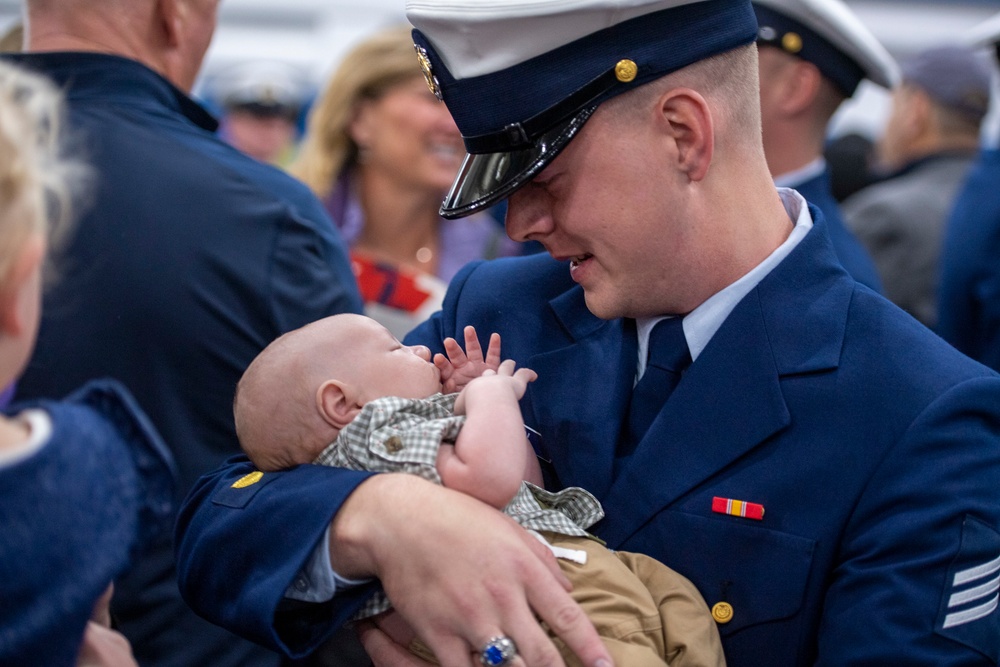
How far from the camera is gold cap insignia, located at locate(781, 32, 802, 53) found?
341 centimetres

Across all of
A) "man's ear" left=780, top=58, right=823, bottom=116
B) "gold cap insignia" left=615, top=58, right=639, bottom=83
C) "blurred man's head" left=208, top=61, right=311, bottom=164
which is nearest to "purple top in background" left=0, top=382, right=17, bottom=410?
"gold cap insignia" left=615, top=58, right=639, bottom=83

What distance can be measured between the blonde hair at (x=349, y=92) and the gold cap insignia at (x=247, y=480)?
252 centimetres

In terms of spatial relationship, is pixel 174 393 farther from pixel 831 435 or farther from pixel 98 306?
pixel 831 435

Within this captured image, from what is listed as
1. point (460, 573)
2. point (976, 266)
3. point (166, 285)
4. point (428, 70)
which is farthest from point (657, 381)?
point (976, 266)

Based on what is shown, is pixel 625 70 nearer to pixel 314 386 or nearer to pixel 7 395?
pixel 314 386

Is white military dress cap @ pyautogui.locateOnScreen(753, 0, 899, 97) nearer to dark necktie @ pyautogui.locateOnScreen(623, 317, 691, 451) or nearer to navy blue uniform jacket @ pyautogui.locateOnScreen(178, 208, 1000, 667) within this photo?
navy blue uniform jacket @ pyautogui.locateOnScreen(178, 208, 1000, 667)

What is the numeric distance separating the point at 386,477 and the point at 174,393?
0.74 m

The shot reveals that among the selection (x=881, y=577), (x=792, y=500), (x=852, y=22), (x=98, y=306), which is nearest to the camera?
(x=881, y=577)

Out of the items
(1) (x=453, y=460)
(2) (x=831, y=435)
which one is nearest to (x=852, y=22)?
(2) (x=831, y=435)

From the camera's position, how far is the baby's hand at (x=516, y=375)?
1.83 meters

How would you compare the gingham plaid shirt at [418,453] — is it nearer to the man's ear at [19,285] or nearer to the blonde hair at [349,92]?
the man's ear at [19,285]

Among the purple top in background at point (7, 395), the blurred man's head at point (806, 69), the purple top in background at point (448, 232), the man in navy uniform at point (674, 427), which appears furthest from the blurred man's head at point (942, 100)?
the purple top in background at point (7, 395)

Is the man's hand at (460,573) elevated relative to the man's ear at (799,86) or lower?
lower

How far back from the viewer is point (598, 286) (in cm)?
187
